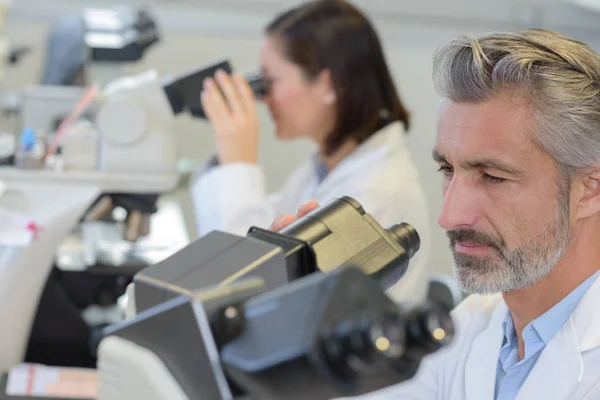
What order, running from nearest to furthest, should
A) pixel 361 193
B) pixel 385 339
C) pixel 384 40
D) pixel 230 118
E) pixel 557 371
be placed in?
pixel 385 339 < pixel 557 371 < pixel 361 193 < pixel 230 118 < pixel 384 40

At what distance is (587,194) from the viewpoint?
52.9 inches

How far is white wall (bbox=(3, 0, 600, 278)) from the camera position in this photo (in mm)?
3682

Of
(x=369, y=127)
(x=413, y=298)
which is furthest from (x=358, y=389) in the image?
(x=369, y=127)

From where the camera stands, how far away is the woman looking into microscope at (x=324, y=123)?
7.33 ft

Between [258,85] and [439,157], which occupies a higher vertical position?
[439,157]

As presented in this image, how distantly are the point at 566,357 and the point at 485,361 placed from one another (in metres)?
0.16

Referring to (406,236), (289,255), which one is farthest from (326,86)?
(289,255)

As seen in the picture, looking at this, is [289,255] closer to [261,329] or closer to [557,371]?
[261,329]

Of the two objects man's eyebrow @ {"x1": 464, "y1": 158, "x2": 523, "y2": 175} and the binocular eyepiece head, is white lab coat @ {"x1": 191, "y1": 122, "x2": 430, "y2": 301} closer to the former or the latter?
the binocular eyepiece head

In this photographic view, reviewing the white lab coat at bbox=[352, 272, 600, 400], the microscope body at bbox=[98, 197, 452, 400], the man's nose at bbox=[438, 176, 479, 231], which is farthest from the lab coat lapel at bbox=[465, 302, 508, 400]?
the microscope body at bbox=[98, 197, 452, 400]

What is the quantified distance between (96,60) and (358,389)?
2.15m

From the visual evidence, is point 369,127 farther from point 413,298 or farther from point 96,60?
point 96,60

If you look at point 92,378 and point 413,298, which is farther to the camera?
point 413,298

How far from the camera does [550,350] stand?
50.9 inches
